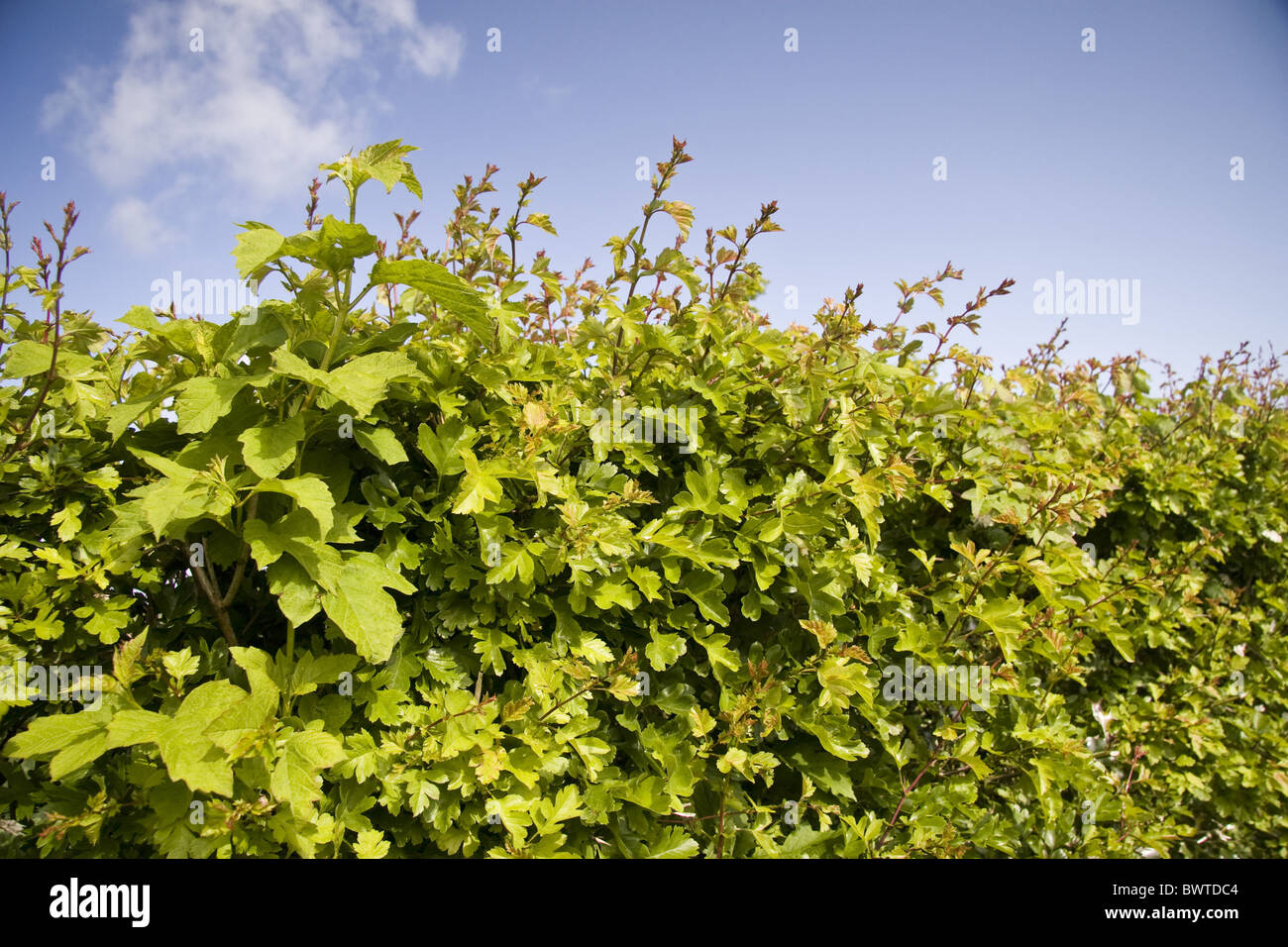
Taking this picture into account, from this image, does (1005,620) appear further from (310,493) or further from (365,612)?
(310,493)

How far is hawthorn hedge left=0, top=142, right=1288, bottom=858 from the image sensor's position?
160 cm

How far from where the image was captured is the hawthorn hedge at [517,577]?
1598 millimetres

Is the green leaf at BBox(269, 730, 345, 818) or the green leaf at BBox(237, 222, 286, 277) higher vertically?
the green leaf at BBox(237, 222, 286, 277)

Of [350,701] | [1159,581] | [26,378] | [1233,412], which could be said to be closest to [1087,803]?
[1159,581]

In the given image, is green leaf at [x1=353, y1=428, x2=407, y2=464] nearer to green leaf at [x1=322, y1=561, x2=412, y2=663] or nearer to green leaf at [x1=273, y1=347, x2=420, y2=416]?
green leaf at [x1=273, y1=347, x2=420, y2=416]

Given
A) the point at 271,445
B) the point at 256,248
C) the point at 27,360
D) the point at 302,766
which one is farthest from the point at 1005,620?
the point at 27,360

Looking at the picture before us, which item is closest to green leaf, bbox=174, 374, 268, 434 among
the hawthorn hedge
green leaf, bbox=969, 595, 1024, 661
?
the hawthorn hedge

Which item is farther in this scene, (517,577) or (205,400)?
(517,577)

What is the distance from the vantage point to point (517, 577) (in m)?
1.90

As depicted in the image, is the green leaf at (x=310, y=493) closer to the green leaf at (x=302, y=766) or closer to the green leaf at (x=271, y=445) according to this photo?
the green leaf at (x=271, y=445)

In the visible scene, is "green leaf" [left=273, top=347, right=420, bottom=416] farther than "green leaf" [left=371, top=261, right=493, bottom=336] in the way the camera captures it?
No

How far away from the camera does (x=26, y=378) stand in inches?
78.3
